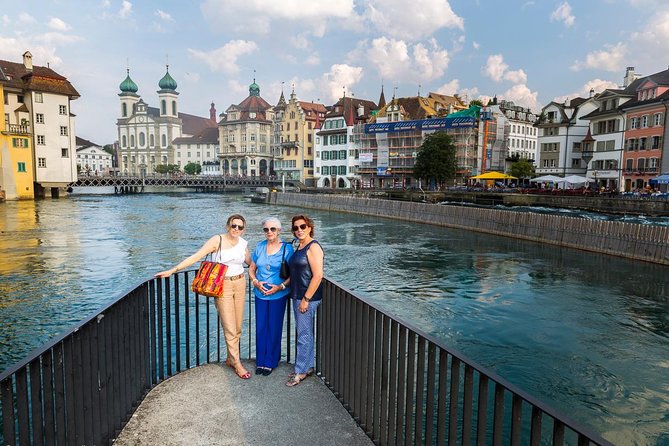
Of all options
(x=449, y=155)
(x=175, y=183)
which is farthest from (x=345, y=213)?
(x=175, y=183)

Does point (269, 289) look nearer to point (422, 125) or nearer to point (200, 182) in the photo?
point (422, 125)

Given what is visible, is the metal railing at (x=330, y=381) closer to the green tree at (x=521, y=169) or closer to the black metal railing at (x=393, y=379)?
the black metal railing at (x=393, y=379)

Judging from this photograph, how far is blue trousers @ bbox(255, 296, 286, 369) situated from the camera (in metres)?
5.52

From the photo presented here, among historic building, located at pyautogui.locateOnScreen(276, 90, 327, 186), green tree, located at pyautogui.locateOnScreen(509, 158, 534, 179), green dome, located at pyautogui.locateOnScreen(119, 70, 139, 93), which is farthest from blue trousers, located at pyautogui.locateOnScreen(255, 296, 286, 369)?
green dome, located at pyautogui.locateOnScreen(119, 70, 139, 93)

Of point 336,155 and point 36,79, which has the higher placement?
point 36,79

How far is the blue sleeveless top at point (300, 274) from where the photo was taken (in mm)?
5246

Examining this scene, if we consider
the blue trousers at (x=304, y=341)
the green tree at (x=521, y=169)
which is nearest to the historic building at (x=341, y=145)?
the green tree at (x=521, y=169)

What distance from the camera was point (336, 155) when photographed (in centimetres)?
9119

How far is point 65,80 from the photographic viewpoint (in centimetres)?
6912

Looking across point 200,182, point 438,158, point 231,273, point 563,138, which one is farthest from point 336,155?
point 231,273

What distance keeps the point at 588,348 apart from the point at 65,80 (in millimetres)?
75056

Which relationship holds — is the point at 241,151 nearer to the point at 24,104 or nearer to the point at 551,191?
the point at 24,104

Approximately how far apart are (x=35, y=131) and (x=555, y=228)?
6438 cm

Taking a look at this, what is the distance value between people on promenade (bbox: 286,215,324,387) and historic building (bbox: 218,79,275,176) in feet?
417
